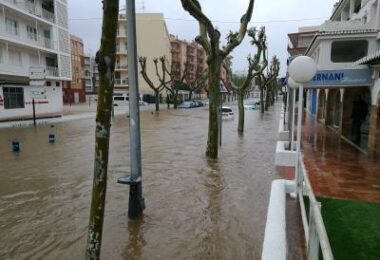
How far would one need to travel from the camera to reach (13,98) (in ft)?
102

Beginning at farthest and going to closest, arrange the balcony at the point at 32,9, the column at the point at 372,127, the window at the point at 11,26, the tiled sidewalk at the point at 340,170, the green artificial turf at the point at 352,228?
the window at the point at 11,26 < the balcony at the point at 32,9 < the column at the point at 372,127 < the tiled sidewalk at the point at 340,170 < the green artificial turf at the point at 352,228

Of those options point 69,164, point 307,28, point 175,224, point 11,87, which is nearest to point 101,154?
point 175,224

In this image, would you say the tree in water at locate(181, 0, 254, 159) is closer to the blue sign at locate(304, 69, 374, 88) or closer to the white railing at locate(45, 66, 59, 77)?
the blue sign at locate(304, 69, 374, 88)

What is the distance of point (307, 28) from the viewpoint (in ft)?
222

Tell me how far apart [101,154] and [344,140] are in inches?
498

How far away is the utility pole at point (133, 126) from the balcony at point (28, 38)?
27.7m

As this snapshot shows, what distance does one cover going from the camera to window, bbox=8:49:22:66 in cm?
3152

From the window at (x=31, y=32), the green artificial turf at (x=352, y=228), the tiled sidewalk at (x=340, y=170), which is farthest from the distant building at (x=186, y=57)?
the green artificial turf at (x=352, y=228)

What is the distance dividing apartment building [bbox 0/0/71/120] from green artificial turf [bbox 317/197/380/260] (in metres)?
20.8

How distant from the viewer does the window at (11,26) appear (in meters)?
31.2

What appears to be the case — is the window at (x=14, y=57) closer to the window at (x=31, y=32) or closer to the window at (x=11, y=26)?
the window at (x=11, y=26)

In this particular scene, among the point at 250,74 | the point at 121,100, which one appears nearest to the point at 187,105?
the point at 121,100

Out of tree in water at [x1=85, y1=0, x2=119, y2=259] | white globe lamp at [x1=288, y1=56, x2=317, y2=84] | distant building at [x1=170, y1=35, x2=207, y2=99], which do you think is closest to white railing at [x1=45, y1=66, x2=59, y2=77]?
white globe lamp at [x1=288, y1=56, x2=317, y2=84]

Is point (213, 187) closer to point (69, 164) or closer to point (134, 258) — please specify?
point (134, 258)
